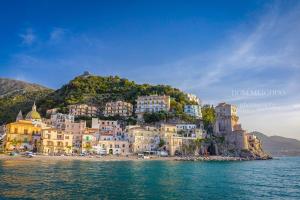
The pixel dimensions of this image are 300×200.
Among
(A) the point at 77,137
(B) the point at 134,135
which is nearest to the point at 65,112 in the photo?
(A) the point at 77,137

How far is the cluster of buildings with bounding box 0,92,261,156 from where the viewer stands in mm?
73562

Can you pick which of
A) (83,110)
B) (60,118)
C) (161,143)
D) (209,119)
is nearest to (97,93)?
(83,110)

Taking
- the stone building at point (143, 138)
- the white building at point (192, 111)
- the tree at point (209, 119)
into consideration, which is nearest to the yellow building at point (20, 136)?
the stone building at point (143, 138)

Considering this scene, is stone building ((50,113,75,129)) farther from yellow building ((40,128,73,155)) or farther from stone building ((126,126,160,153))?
stone building ((126,126,160,153))

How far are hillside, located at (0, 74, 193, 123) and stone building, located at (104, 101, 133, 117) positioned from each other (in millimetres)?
5932

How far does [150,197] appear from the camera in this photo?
2209 cm

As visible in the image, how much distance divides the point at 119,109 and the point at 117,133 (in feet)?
58.0

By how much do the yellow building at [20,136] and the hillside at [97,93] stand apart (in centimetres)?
2575

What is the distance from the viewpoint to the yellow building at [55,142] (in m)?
71.7

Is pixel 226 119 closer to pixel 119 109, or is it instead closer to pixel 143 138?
pixel 143 138

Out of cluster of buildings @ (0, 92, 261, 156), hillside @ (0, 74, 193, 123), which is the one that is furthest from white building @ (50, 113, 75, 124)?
hillside @ (0, 74, 193, 123)

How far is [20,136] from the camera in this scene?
73.8 m

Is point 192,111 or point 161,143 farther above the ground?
point 192,111

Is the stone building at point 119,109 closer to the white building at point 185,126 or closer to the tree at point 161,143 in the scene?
the white building at point 185,126
